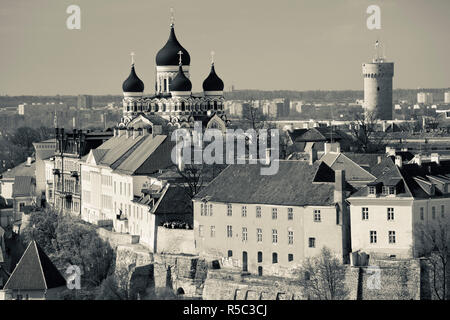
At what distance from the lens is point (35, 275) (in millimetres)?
64312

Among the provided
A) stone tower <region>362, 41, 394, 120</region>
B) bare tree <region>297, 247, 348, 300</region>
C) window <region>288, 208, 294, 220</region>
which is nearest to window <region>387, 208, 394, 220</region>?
bare tree <region>297, 247, 348, 300</region>

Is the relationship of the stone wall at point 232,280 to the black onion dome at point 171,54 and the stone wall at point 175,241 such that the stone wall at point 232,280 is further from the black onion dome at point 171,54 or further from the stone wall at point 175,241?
the black onion dome at point 171,54

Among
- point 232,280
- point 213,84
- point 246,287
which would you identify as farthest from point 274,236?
point 213,84

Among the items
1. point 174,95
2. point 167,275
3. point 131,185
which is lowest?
point 167,275

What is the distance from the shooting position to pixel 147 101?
398 ft

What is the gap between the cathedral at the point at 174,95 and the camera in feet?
388

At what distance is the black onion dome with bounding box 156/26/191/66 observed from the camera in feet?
395

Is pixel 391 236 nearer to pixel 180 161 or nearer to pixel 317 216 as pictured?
pixel 317 216

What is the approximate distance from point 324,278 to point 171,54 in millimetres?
61818

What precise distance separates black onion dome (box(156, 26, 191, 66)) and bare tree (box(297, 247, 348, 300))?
197 ft
